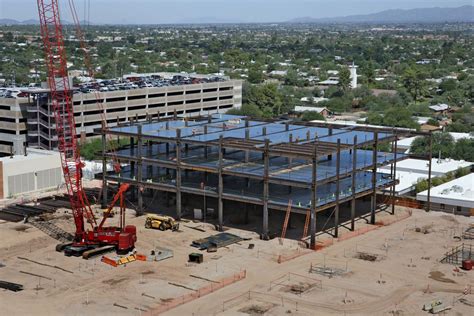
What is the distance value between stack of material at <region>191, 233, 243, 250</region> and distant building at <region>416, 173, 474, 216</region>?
1964cm

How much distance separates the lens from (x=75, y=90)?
99.2 m

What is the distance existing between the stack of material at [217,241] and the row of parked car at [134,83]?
4977 cm

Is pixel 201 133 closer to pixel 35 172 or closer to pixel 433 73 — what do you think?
pixel 35 172

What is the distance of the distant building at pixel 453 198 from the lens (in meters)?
64.6

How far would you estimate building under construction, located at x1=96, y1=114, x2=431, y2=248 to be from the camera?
184ft

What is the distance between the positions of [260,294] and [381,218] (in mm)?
21541

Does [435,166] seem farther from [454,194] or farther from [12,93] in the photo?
[12,93]

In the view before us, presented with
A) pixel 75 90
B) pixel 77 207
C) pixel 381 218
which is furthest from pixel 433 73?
pixel 77 207

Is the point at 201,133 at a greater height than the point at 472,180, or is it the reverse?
the point at 201,133

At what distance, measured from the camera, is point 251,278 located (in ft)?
155

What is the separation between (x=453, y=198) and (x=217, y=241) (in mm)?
22256

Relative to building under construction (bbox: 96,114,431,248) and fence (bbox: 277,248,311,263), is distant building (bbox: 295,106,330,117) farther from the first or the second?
fence (bbox: 277,248,311,263)

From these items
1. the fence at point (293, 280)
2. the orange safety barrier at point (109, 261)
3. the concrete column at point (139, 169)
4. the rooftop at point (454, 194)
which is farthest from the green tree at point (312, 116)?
the fence at point (293, 280)

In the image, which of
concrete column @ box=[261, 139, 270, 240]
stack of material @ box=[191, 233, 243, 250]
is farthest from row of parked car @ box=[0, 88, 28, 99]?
concrete column @ box=[261, 139, 270, 240]
